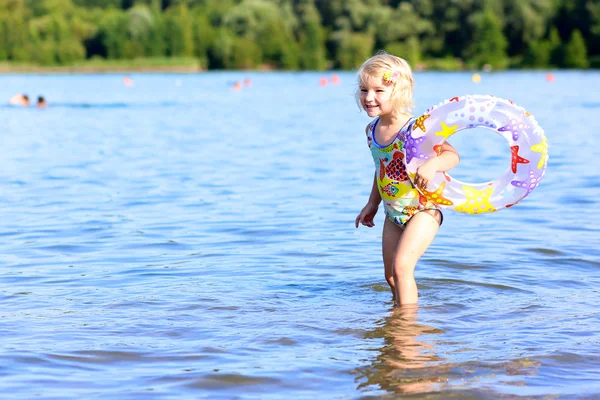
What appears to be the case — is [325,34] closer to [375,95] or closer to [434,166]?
[375,95]

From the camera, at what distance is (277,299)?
5.63m

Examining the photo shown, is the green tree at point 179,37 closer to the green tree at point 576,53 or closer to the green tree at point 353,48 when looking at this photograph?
the green tree at point 353,48

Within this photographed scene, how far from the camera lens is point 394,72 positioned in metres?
4.88

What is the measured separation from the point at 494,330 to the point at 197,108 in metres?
25.9

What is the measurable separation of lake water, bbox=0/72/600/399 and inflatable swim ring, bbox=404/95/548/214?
69cm

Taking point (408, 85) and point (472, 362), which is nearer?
point (472, 362)

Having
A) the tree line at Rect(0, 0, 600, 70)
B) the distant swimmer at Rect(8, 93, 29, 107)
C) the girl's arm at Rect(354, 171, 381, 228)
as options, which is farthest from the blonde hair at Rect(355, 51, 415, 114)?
the tree line at Rect(0, 0, 600, 70)

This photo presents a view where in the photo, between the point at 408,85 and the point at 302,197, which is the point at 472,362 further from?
the point at 302,197

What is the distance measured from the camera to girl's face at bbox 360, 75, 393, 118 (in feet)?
16.0

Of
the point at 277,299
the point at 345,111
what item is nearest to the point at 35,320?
the point at 277,299

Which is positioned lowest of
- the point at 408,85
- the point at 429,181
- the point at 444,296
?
the point at 444,296

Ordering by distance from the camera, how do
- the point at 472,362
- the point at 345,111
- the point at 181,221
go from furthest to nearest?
the point at 345,111
the point at 181,221
the point at 472,362

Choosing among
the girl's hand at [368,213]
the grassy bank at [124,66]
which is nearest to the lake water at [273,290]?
the girl's hand at [368,213]

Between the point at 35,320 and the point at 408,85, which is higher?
the point at 408,85
